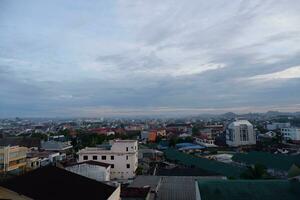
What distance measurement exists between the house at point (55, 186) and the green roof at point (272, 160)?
17.7m

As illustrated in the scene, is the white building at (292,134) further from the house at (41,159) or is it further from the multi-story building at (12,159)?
the multi-story building at (12,159)

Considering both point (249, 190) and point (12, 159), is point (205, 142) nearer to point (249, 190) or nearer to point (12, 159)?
point (12, 159)

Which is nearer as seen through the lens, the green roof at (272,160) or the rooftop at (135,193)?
the rooftop at (135,193)

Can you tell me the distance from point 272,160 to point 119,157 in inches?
519

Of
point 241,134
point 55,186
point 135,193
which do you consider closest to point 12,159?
point 135,193

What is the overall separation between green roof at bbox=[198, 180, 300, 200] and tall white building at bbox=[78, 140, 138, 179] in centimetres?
1751

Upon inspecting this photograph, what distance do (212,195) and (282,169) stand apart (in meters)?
16.1

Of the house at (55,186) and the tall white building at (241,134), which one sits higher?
the house at (55,186)

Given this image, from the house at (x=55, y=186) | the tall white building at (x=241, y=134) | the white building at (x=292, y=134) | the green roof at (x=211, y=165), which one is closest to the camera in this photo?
the house at (x=55, y=186)

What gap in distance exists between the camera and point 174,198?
1593cm

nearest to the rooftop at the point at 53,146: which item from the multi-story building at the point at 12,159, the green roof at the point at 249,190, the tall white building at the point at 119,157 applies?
the multi-story building at the point at 12,159

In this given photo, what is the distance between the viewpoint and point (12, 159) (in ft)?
99.0

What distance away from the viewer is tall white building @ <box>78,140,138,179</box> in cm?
2909

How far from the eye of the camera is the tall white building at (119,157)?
95.5ft
